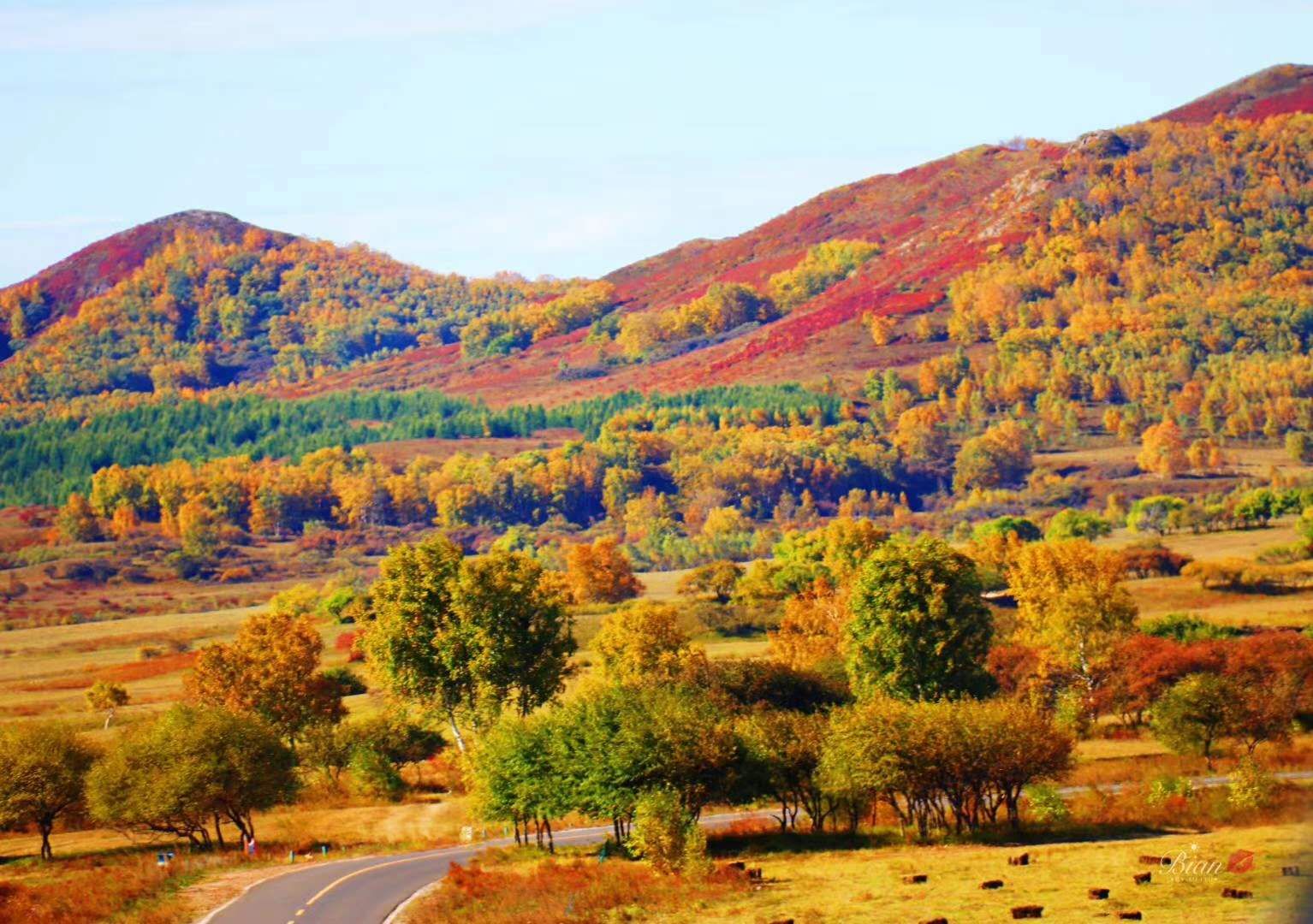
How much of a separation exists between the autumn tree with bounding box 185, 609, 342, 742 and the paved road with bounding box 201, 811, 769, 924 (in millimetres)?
29204

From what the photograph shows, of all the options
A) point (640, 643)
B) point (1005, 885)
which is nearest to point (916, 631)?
point (640, 643)

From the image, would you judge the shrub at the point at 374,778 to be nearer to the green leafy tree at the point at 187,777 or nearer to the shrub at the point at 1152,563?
the green leafy tree at the point at 187,777

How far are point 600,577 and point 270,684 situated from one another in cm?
7235

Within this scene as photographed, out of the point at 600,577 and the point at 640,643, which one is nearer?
the point at 640,643

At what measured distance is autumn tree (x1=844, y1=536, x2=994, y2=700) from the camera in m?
91.5

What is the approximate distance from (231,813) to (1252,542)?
4620 inches

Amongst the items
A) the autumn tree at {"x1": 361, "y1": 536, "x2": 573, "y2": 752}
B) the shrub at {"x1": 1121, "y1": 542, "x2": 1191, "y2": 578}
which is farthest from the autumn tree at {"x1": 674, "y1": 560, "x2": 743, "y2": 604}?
the autumn tree at {"x1": 361, "y1": 536, "x2": 573, "y2": 752}

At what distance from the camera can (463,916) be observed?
52688mm

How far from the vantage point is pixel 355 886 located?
61219 mm

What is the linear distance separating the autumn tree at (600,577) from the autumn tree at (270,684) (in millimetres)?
64308

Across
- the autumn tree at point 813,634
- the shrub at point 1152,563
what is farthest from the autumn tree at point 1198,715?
the shrub at point 1152,563

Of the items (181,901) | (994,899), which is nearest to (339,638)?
(181,901)

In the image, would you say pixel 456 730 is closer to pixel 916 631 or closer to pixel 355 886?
pixel 916 631

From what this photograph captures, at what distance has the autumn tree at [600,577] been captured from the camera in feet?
560
